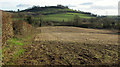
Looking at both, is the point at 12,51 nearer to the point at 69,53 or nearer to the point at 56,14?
the point at 69,53

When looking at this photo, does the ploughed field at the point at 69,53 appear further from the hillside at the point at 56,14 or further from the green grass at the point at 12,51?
the hillside at the point at 56,14

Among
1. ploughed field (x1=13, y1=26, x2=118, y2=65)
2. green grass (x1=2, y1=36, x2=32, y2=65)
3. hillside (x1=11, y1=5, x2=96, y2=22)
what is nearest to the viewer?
ploughed field (x1=13, y1=26, x2=118, y2=65)

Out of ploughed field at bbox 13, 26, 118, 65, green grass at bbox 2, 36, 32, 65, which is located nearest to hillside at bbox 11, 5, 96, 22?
ploughed field at bbox 13, 26, 118, 65

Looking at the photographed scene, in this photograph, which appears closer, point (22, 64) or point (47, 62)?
point (22, 64)

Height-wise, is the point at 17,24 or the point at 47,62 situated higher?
the point at 17,24

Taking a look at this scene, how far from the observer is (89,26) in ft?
158

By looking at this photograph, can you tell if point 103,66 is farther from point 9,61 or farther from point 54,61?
point 9,61

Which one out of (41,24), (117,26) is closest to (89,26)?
(117,26)

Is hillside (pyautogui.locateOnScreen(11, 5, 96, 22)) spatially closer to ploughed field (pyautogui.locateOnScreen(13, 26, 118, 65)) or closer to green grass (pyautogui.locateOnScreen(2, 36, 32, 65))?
ploughed field (pyautogui.locateOnScreen(13, 26, 118, 65))

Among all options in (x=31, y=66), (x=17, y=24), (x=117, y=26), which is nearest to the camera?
(x=31, y=66)

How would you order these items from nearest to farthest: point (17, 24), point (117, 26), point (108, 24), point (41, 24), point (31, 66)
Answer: point (31, 66)
point (17, 24)
point (117, 26)
point (108, 24)
point (41, 24)

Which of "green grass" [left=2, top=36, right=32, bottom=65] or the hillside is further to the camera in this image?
the hillside

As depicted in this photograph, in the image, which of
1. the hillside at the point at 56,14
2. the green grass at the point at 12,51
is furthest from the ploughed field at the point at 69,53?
the hillside at the point at 56,14

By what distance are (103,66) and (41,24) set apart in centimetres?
4583
